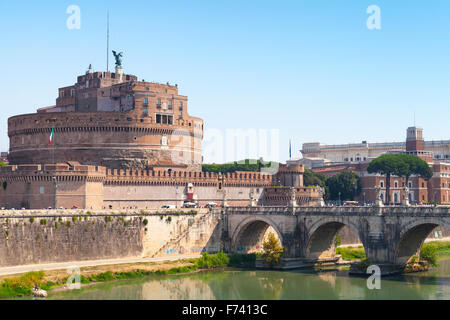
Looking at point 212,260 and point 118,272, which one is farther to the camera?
point 212,260

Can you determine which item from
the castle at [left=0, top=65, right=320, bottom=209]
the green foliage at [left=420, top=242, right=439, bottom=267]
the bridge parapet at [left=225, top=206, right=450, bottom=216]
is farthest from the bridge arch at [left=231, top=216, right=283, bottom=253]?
the green foliage at [left=420, top=242, right=439, bottom=267]

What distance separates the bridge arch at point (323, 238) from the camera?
61.0 metres

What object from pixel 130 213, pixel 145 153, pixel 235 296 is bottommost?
pixel 235 296

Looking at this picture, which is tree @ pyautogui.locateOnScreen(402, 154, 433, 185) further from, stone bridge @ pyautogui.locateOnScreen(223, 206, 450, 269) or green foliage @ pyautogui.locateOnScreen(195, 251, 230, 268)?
green foliage @ pyautogui.locateOnScreen(195, 251, 230, 268)

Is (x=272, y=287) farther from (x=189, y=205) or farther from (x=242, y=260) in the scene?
(x=189, y=205)

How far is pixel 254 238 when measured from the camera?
70.2 m

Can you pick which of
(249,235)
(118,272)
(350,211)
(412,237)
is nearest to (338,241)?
(249,235)

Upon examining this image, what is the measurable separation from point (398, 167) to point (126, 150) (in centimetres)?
4962

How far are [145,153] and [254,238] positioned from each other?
17864mm

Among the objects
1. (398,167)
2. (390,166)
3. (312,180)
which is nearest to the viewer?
(312,180)

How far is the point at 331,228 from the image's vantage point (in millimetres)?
62688

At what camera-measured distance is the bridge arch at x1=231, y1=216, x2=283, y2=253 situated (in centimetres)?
6850

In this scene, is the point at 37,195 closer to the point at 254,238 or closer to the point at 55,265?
the point at 55,265
